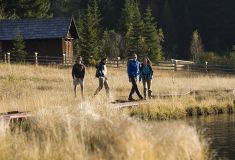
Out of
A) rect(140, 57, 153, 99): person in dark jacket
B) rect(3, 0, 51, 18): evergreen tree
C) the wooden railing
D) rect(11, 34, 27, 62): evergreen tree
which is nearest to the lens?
rect(140, 57, 153, 99): person in dark jacket

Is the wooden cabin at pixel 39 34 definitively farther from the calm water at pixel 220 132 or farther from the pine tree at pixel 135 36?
the calm water at pixel 220 132

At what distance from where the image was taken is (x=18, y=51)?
44.0 meters

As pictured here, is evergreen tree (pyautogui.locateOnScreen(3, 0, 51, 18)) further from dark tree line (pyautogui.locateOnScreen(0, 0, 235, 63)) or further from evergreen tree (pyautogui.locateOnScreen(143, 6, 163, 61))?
dark tree line (pyautogui.locateOnScreen(0, 0, 235, 63))

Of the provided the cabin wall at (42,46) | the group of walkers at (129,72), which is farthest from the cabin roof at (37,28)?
the group of walkers at (129,72)

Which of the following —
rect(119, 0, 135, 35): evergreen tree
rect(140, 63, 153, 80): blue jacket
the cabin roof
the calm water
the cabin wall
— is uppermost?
rect(119, 0, 135, 35): evergreen tree

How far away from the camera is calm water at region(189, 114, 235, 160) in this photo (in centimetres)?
1230

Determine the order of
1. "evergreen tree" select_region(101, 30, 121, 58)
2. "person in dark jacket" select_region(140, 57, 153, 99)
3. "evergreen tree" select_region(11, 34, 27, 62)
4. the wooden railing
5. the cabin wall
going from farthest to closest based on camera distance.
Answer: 1. "evergreen tree" select_region(101, 30, 121, 58)
2. the cabin wall
3. the wooden railing
4. "evergreen tree" select_region(11, 34, 27, 62)
5. "person in dark jacket" select_region(140, 57, 153, 99)

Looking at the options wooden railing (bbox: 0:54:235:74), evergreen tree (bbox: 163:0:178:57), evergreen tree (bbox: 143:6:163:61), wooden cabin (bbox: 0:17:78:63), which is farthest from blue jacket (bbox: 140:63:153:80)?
evergreen tree (bbox: 163:0:178:57)

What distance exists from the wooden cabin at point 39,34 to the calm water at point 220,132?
93.1ft

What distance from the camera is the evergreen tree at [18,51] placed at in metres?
44.0

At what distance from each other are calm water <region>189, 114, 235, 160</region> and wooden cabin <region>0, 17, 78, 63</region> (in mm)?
28375

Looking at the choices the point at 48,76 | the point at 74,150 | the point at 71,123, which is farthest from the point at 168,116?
the point at 48,76

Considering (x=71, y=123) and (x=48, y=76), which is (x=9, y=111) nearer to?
(x=71, y=123)

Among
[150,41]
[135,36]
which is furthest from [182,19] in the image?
[135,36]
